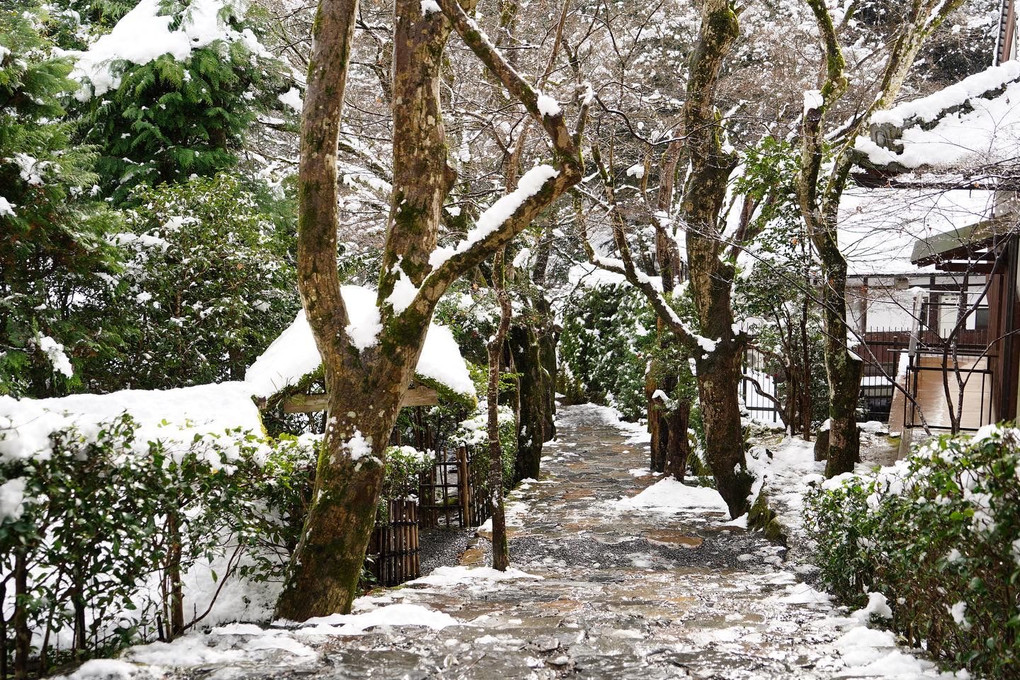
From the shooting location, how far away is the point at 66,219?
8695mm

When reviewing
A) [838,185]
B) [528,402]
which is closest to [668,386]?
[528,402]

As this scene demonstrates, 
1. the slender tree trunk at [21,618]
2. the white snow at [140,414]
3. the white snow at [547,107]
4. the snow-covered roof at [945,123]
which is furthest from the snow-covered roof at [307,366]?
the snow-covered roof at [945,123]

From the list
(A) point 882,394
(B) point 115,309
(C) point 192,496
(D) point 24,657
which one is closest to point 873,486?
(C) point 192,496

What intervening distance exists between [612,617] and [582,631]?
553 millimetres

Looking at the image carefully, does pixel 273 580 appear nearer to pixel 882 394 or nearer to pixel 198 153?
pixel 198 153

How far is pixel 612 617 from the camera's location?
5348 millimetres

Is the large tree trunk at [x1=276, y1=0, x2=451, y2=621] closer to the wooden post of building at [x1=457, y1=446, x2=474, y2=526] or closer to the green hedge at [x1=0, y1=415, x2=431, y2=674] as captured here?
the green hedge at [x1=0, y1=415, x2=431, y2=674]

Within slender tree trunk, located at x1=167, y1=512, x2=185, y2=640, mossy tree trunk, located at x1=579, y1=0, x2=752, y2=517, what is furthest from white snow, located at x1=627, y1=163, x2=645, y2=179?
slender tree trunk, located at x1=167, y1=512, x2=185, y2=640

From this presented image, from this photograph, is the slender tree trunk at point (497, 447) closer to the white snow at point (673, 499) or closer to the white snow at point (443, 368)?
the white snow at point (443, 368)

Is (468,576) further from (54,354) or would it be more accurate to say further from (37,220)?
(37,220)

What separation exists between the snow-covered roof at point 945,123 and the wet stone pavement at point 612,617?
Result: 14.4 ft

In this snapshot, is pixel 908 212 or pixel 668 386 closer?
pixel 908 212

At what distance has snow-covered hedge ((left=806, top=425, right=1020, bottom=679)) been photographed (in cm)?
307

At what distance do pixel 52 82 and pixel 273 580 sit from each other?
641cm
